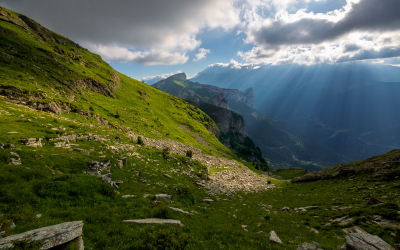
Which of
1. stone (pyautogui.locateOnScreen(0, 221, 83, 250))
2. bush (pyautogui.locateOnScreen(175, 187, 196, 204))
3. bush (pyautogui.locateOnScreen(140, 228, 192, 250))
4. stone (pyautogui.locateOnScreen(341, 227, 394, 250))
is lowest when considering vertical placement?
bush (pyautogui.locateOnScreen(175, 187, 196, 204))

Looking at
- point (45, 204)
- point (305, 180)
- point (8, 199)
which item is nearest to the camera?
point (8, 199)

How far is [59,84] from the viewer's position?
43.6 metres

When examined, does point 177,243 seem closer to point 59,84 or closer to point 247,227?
point 247,227

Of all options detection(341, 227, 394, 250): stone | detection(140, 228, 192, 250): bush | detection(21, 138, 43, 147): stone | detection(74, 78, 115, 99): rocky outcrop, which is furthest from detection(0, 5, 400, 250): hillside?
detection(74, 78, 115, 99): rocky outcrop

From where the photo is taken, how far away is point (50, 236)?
6.16m

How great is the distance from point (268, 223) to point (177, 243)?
36.9 feet

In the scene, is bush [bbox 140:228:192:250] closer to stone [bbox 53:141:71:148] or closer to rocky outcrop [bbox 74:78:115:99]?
stone [bbox 53:141:71:148]

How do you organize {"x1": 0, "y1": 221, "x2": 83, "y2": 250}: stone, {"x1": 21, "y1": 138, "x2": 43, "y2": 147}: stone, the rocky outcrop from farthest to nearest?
1. the rocky outcrop
2. {"x1": 21, "y1": 138, "x2": 43, "y2": 147}: stone
3. {"x1": 0, "y1": 221, "x2": 83, "y2": 250}: stone

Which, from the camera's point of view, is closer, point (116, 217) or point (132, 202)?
point (116, 217)

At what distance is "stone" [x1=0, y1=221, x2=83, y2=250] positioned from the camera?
18.4 feet

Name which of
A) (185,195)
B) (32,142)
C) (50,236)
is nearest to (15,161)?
(32,142)

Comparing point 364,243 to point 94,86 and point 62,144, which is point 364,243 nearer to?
point 62,144

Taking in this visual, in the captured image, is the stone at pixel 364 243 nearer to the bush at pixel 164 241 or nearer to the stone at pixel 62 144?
the bush at pixel 164 241

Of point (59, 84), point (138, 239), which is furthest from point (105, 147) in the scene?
point (59, 84)
